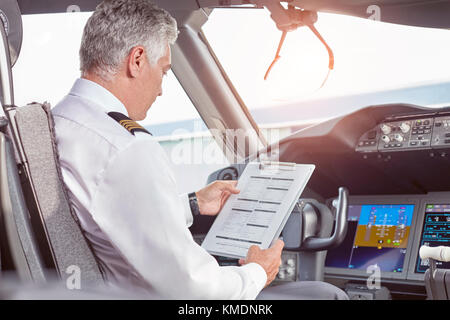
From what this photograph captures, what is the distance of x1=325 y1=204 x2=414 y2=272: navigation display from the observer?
1997 millimetres

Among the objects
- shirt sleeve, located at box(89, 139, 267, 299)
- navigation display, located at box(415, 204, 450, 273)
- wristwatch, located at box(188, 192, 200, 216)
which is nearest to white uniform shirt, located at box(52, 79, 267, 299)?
shirt sleeve, located at box(89, 139, 267, 299)

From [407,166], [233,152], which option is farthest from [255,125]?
[407,166]

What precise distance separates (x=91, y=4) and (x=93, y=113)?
145 cm

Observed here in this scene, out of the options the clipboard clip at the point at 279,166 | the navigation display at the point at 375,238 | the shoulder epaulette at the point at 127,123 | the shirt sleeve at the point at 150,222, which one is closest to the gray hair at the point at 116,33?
the shoulder epaulette at the point at 127,123

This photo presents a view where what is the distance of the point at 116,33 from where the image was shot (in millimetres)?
1160

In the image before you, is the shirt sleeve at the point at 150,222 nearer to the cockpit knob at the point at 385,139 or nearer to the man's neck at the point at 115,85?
the man's neck at the point at 115,85

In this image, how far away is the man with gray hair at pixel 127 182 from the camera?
0.94 metres

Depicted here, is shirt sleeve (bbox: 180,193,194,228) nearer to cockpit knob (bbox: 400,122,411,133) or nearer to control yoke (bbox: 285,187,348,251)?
control yoke (bbox: 285,187,348,251)

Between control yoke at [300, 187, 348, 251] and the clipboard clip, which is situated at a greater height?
the clipboard clip

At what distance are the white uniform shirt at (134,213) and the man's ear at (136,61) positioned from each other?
186 millimetres

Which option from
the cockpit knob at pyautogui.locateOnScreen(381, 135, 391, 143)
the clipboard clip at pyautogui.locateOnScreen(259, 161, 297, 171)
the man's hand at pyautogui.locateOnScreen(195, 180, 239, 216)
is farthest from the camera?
the cockpit knob at pyautogui.locateOnScreen(381, 135, 391, 143)

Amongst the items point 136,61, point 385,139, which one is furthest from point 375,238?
point 136,61

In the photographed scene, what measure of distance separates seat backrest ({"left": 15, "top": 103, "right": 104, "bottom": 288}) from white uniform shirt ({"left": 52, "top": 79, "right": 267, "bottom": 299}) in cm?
3
